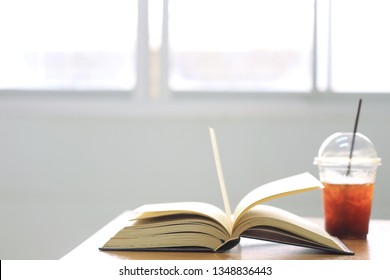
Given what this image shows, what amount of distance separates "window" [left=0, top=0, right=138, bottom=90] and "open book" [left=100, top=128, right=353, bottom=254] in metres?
1.87

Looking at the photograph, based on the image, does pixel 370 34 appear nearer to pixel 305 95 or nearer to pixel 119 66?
pixel 305 95

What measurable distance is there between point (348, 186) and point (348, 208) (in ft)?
0.15

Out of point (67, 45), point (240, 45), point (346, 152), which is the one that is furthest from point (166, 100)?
point (346, 152)

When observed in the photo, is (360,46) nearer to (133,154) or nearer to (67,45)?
(133,154)

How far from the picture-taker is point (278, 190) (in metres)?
1.28

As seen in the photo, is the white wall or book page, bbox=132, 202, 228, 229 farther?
the white wall

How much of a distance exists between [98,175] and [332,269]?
200cm

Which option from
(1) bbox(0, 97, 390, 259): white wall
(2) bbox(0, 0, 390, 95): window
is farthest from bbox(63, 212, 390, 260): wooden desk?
(2) bbox(0, 0, 390, 95): window

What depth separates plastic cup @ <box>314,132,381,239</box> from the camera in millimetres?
1376

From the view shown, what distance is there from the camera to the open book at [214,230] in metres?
1.21

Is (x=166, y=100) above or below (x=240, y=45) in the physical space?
below

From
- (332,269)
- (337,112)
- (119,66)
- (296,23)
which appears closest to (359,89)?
(337,112)

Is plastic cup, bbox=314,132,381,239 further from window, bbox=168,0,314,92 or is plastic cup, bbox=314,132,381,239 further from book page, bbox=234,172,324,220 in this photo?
window, bbox=168,0,314,92

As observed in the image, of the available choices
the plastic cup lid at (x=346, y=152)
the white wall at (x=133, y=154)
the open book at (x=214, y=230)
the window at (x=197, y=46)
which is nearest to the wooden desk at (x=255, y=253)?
the open book at (x=214, y=230)
